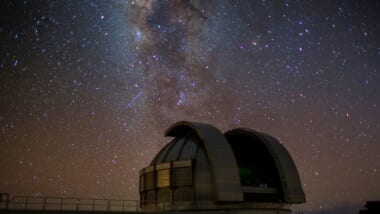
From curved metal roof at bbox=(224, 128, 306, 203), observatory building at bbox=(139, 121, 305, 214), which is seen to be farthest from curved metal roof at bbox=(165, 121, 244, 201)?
curved metal roof at bbox=(224, 128, 306, 203)

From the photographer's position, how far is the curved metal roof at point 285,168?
1124 inches

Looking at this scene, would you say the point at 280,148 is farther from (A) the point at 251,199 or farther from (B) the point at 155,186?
(B) the point at 155,186

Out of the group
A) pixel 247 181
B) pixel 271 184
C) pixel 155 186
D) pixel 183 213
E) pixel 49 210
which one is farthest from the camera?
pixel 247 181

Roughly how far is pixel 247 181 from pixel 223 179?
29.5 feet

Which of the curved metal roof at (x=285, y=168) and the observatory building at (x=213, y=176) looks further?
the curved metal roof at (x=285, y=168)

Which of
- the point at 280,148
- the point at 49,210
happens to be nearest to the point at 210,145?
the point at 280,148

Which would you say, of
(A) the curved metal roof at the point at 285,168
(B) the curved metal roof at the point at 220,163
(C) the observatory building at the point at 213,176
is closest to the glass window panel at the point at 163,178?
(C) the observatory building at the point at 213,176

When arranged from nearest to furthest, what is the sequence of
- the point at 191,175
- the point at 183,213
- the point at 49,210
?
the point at 49,210
the point at 183,213
the point at 191,175

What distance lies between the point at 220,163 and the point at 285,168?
6.72m

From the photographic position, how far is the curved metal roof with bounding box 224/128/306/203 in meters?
28.5

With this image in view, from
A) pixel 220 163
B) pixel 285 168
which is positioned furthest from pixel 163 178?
pixel 285 168

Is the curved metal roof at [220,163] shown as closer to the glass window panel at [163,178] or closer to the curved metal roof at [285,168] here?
the glass window panel at [163,178]

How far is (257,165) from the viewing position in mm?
33594

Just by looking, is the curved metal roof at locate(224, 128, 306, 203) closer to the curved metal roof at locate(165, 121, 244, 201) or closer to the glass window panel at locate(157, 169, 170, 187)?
the curved metal roof at locate(165, 121, 244, 201)
